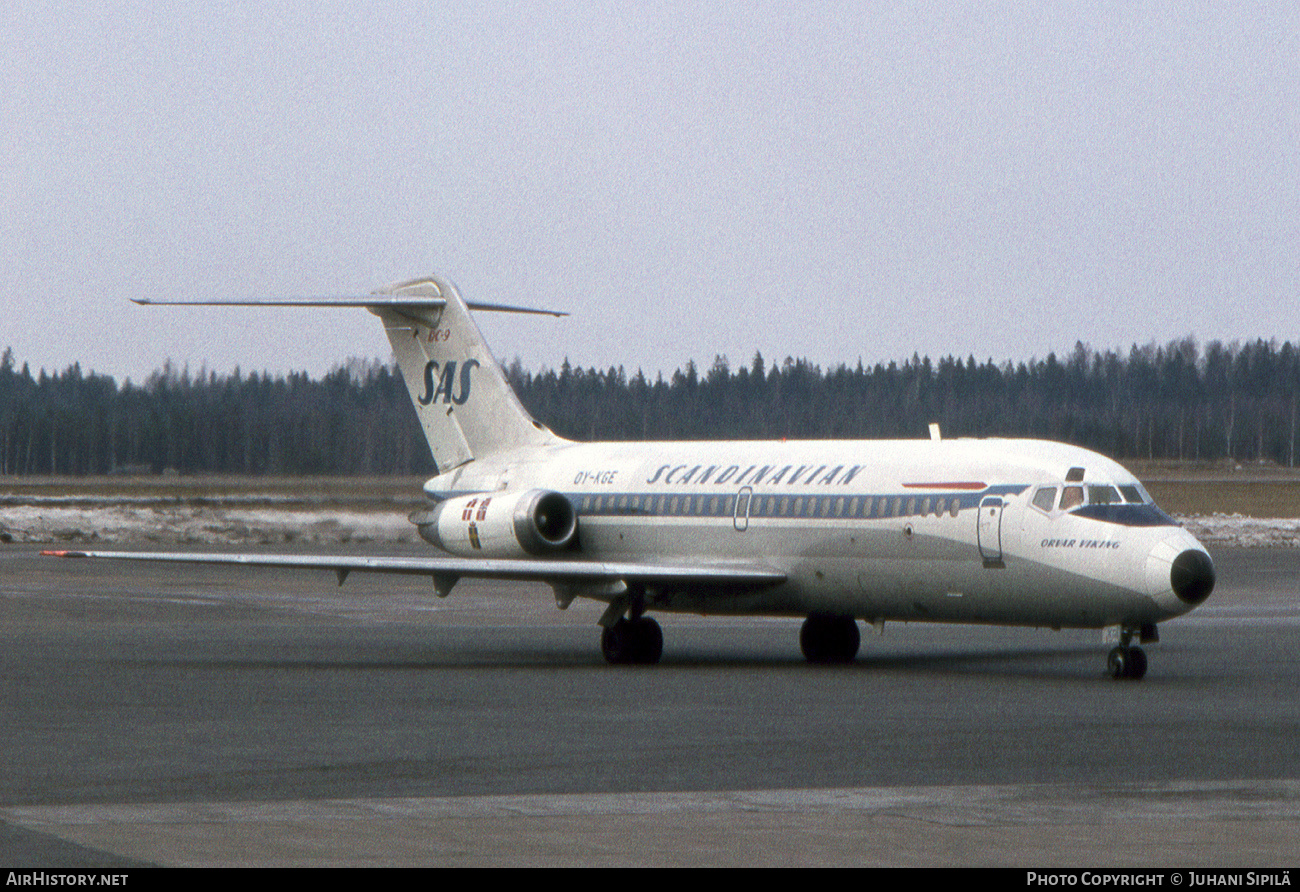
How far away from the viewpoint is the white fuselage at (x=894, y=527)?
21219 millimetres

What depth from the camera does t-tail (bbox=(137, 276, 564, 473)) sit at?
29672mm

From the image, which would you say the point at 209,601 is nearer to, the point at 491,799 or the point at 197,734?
the point at 197,734

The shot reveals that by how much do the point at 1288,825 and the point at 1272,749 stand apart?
427 centimetres

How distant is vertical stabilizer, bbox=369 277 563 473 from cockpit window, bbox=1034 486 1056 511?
977 centimetres

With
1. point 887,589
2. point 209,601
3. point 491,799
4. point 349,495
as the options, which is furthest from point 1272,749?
point 349,495

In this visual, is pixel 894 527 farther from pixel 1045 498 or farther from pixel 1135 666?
pixel 1135 666

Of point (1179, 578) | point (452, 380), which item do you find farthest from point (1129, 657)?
point (452, 380)

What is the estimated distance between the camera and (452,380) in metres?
30.1

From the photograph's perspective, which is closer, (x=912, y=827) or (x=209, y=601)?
(x=912, y=827)

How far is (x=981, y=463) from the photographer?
898 inches

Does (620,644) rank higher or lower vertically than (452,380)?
lower

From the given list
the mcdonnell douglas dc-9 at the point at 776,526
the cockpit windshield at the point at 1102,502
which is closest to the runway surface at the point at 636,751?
the mcdonnell douglas dc-9 at the point at 776,526

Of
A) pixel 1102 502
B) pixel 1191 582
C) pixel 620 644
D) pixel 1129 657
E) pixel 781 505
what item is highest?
pixel 1102 502

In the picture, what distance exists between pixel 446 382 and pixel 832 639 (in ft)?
27.9
